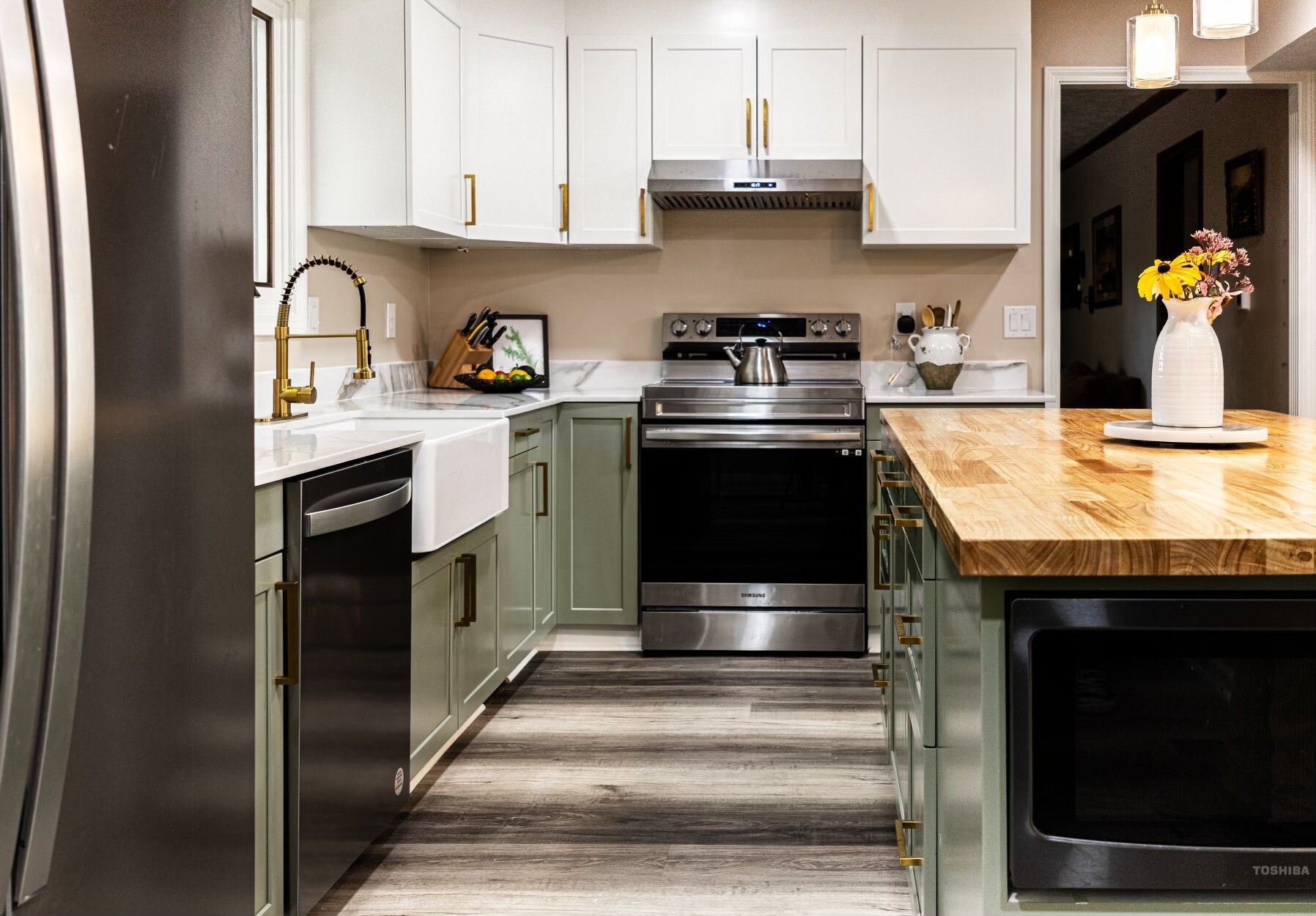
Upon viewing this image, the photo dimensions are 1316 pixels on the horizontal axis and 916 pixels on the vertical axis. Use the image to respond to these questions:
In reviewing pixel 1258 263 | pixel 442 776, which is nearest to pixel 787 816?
pixel 442 776

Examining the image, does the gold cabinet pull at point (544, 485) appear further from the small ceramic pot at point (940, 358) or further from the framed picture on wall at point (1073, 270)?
the framed picture on wall at point (1073, 270)

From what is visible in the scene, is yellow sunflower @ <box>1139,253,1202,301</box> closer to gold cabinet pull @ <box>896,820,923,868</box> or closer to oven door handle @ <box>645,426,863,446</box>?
gold cabinet pull @ <box>896,820,923,868</box>

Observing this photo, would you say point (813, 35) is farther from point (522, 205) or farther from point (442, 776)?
point (442, 776)

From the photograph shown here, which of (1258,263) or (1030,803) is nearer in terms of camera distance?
(1030,803)

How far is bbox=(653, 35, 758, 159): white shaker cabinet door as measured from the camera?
4.09 meters

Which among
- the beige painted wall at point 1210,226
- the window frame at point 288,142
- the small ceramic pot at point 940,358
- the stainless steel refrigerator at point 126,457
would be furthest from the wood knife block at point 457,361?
the stainless steel refrigerator at point 126,457

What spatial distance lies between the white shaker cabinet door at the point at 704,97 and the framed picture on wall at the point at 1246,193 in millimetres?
2487

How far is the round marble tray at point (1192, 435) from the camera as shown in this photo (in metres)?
2.07

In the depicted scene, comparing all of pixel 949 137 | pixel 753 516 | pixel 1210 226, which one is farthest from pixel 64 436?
pixel 1210 226

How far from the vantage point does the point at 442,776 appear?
2.86 metres

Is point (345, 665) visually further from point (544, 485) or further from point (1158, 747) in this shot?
point (544, 485)

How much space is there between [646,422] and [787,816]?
1.67m

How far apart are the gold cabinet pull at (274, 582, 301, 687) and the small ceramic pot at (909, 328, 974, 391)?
291cm

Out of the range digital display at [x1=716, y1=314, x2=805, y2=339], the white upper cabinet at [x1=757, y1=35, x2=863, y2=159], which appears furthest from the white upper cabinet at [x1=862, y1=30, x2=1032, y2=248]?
the range digital display at [x1=716, y1=314, x2=805, y2=339]
